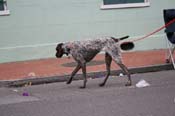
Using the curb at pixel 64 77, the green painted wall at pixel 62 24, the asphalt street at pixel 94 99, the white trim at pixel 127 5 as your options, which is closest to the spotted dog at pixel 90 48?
A: the asphalt street at pixel 94 99

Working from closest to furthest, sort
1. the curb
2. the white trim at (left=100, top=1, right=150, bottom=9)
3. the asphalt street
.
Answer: the asphalt street → the curb → the white trim at (left=100, top=1, right=150, bottom=9)

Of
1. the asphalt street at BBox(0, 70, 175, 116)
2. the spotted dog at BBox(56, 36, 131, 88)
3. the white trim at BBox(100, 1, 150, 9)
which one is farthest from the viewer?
the white trim at BBox(100, 1, 150, 9)

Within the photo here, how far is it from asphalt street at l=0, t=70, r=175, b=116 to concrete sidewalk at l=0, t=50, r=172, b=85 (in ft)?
2.20

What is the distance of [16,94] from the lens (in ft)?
31.4

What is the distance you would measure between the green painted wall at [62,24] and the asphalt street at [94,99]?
12.1ft

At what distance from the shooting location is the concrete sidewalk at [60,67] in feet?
36.9

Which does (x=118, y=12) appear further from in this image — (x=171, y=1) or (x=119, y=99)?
(x=119, y=99)

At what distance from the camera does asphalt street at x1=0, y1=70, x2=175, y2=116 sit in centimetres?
734

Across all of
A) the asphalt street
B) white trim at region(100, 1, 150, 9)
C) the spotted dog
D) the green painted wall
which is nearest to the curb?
the asphalt street

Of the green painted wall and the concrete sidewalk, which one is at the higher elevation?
the green painted wall

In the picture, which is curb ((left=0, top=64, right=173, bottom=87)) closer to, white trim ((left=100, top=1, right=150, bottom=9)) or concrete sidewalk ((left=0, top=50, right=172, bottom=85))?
concrete sidewalk ((left=0, top=50, right=172, bottom=85))

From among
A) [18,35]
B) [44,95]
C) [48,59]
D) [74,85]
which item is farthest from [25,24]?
[44,95]

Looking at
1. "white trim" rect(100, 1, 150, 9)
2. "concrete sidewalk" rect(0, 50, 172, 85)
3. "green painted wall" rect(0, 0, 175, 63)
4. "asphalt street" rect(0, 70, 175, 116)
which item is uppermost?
"white trim" rect(100, 1, 150, 9)

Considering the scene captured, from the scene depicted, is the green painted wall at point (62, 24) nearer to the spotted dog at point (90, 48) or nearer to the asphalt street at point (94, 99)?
the asphalt street at point (94, 99)
